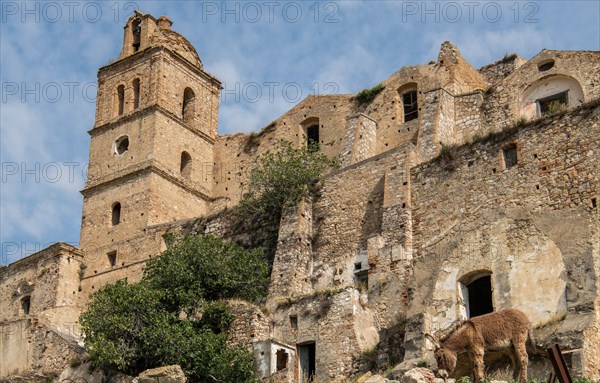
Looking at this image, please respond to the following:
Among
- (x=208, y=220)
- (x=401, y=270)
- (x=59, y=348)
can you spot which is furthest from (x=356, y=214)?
(x=59, y=348)

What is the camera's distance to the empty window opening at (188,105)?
4531 centimetres

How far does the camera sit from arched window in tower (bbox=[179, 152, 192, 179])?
43.8 metres

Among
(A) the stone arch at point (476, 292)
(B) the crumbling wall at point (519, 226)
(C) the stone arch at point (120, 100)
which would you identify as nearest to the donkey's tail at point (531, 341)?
(B) the crumbling wall at point (519, 226)

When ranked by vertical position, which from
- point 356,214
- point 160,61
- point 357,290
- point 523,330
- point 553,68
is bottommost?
point 523,330

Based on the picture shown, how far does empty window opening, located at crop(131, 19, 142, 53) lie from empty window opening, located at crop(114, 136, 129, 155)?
485 cm

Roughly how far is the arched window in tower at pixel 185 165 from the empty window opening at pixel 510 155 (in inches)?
647

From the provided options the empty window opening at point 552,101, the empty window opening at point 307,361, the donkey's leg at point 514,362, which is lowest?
the donkey's leg at point 514,362

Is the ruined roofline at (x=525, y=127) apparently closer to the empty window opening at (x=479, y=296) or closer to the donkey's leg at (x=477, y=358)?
the empty window opening at (x=479, y=296)

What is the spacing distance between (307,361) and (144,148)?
15434mm

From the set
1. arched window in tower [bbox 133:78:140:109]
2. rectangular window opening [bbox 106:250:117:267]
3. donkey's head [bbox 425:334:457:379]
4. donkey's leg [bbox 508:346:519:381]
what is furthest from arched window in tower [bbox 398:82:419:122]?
donkey's leg [bbox 508:346:519:381]

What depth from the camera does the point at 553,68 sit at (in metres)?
35.2

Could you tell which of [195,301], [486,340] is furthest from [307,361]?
[486,340]

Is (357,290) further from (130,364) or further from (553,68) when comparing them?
(553,68)

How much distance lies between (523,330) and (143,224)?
20773 mm
